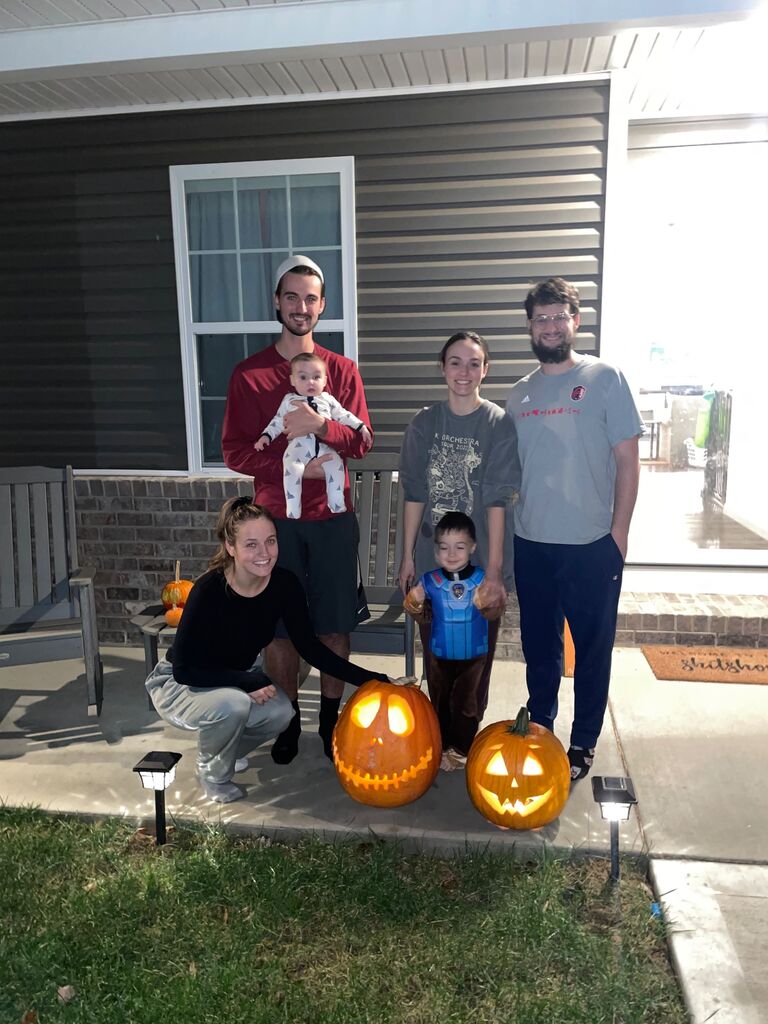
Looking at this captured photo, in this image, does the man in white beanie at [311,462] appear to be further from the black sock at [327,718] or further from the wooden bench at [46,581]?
the wooden bench at [46,581]

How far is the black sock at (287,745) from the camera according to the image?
347 cm

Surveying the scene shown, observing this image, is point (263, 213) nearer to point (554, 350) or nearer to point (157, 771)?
point (554, 350)

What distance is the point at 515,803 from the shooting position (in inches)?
109

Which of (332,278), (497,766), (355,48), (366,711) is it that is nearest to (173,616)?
(366,711)

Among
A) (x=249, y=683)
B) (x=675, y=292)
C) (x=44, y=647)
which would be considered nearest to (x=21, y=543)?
(x=44, y=647)

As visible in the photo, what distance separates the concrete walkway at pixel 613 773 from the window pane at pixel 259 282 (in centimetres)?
243

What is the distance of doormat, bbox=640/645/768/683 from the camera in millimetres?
4371

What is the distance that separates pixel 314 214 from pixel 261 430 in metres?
2.26

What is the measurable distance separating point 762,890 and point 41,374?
5027mm

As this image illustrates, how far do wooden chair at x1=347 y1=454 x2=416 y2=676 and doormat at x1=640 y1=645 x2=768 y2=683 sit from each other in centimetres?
148

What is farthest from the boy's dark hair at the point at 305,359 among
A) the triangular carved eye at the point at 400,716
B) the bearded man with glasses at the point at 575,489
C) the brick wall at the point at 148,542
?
the brick wall at the point at 148,542

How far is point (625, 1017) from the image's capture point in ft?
6.86

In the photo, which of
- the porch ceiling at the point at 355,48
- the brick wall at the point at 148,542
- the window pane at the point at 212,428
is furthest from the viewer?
the window pane at the point at 212,428

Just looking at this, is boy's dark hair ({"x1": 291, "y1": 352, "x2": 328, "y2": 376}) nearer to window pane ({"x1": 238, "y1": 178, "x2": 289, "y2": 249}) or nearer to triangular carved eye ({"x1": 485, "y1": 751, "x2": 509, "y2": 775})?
triangular carved eye ({"x1": 485, "y1": 751, "x2": 509, "y2": 775})
